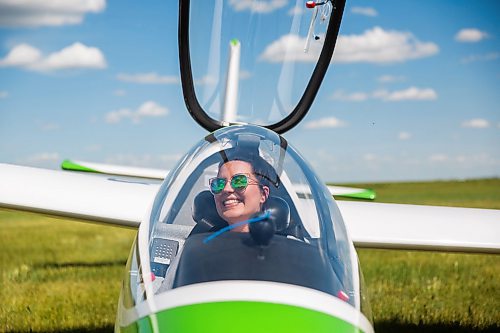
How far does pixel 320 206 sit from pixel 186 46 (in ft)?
7.58

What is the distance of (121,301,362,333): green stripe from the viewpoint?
2.72 metres

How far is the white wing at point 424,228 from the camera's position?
5.80 meters

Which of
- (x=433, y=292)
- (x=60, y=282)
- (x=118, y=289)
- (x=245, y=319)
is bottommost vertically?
(x=60, y=282)

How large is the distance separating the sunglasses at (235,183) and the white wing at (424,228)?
248 centimetres

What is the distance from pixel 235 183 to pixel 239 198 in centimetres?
10

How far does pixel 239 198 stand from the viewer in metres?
3.40

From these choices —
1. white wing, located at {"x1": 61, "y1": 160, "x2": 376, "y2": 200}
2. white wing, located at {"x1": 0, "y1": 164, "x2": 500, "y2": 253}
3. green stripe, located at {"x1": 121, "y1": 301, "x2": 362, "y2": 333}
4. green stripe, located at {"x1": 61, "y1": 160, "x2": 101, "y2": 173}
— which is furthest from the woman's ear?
green stripe, located at {"x1": 61, "y1": 160, "x2": 101, "y2": 173}

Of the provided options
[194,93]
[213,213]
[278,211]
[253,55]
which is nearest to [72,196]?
[194,93]

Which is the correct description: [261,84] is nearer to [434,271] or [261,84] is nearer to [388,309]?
[388,309]

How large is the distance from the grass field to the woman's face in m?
3.36

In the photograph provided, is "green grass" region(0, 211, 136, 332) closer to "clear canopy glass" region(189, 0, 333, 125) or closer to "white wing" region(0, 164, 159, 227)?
"white wing" region(0, 164, 159, 227)

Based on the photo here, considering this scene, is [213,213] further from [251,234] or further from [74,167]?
[74,167]

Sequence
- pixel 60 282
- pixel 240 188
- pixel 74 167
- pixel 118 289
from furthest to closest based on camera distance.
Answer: pixel 60 282 < pixel 118 289 < pixel 74 167 < pixel 240 188

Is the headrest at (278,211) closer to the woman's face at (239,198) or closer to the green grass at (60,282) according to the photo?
the woman's face at (239,198)
